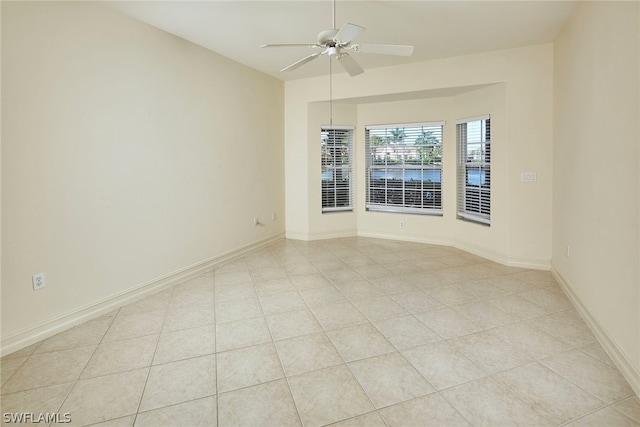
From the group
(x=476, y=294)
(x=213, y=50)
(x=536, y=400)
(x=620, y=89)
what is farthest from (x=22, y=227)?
(x=620, y=89)

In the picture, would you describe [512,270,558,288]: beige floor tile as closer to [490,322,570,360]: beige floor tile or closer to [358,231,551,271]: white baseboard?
[358,231,551,271]: white baseboard

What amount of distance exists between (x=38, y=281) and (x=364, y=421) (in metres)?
2.61

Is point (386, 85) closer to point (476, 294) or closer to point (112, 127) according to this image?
point (476, 294)

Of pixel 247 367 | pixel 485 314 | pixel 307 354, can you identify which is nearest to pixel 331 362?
pixel 307 354

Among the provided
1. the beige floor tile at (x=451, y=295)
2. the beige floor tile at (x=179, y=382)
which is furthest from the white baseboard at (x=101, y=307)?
the beige floor tile at (x=451, y=295)

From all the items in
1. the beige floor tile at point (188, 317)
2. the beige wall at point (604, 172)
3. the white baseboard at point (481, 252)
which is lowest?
the beige floor tile at point (188, 317)

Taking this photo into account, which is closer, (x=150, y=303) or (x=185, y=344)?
(x=185, y=344)

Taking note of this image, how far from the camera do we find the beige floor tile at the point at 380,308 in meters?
3.06

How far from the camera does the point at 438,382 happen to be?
2086 mm

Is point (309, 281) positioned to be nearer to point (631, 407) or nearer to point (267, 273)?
point (267, 273)

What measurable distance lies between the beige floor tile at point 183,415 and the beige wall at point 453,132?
4118mm

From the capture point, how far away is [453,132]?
5.57 metres

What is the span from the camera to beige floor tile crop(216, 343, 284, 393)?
2.12m

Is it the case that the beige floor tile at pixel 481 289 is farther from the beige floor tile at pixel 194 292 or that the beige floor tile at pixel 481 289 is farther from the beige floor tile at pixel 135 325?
the beige floor tile at pixel 135 325
